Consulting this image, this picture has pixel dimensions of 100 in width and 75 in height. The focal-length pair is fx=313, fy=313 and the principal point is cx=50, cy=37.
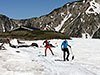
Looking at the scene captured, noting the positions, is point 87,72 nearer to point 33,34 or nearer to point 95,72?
point 95,72

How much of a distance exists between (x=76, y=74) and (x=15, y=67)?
5221 mm

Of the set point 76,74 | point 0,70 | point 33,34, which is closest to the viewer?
point 76,74

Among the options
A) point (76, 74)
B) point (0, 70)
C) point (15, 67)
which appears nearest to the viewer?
point (76, 74)

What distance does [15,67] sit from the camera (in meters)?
22.9

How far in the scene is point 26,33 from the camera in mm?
100000

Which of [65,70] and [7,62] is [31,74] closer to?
[65,70]

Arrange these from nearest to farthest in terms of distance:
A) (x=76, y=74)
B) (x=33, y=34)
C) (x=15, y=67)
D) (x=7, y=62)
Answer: (x=76, y=74) < (x=15, y=67) < (x=7, y=62) < (x=33, y=34)

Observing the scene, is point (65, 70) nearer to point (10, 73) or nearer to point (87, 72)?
point (87, 72)

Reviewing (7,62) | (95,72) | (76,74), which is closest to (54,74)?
(76,74)

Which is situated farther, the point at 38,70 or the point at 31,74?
the point at 38,70

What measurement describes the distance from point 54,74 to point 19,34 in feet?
262

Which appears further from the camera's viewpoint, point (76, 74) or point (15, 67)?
point (15, 67)

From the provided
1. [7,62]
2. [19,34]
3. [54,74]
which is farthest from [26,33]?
[54,74]

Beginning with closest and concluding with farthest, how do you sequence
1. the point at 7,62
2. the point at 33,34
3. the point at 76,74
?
the point at 76,74 < the point at 7,62 < the point at 33,34
